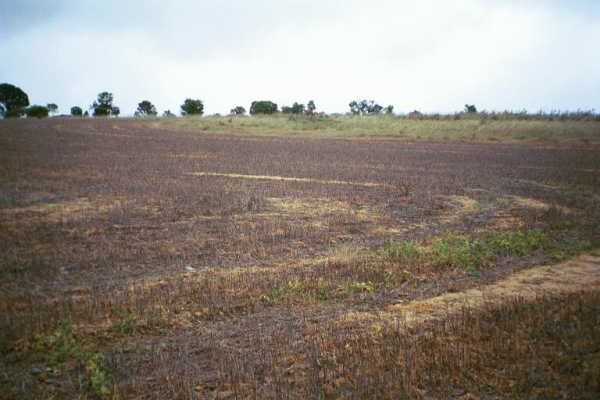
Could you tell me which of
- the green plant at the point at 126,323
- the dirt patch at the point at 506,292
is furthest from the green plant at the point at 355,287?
the green plant at the point at 126,323

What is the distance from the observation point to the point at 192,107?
95.4 meters

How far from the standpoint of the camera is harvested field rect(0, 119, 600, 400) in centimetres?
485

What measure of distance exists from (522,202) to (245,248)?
35.5 ft

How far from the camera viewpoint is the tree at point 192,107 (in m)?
95.4

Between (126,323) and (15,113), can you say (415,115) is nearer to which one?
(126,323)

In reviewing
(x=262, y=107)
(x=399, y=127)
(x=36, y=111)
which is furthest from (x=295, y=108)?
(x=36, y=111)

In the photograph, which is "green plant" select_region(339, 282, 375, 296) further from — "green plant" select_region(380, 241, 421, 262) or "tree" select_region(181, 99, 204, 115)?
"tree" select_region(181, 99, 204, 115)

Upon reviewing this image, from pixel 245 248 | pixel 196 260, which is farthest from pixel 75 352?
pixel 245 248

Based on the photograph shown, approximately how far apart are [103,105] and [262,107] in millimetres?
40302

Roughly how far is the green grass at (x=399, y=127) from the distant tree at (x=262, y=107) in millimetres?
28726

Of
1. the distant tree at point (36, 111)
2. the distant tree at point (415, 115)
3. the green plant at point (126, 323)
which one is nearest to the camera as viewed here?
the green plant at point (126, 323)

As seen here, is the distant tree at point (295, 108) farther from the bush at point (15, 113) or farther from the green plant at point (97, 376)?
the green plant at point (97, 376)

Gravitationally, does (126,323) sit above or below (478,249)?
below

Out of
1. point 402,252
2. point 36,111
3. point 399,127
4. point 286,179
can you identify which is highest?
point 36,111
